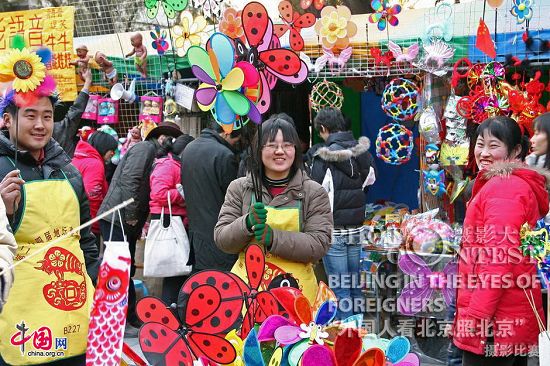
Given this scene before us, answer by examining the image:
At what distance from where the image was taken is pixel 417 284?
483cm


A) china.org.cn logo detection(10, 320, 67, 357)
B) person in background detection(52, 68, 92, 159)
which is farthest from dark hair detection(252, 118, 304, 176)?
person in background detection(52, 68, 92, 159)

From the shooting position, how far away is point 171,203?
5.16 m

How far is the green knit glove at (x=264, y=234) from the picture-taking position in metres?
2.95

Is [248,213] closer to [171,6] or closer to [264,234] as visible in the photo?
[264,234]

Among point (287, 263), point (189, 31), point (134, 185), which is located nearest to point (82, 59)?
point (189, 31)

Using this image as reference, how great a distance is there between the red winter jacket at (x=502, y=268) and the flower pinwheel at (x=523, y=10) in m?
2.48

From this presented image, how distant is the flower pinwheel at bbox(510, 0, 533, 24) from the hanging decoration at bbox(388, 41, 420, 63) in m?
0.76

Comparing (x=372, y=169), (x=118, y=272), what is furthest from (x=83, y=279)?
(x=372, y=169)

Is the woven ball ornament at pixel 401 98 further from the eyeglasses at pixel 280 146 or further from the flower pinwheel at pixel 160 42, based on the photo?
the eyeglasses at pixel 280 146

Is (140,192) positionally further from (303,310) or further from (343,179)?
(303,310)

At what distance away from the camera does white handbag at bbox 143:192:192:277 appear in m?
5.06

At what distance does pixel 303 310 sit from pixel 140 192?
3.32 meters

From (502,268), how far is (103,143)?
421 centimetres

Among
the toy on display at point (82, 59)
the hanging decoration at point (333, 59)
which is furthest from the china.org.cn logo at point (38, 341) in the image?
the toy on display at point (82, 59)
